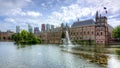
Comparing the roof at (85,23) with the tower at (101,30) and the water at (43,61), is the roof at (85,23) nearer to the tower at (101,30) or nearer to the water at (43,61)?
the tower at (101,30)

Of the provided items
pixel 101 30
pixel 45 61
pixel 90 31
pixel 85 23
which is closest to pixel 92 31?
pixel 90 31

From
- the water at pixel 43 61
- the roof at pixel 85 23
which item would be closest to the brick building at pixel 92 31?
the roof at pixel 85 23

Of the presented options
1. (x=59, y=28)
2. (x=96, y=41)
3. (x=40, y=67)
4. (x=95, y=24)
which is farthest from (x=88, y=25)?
(x=40, y=67)

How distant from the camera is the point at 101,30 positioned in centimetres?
9506

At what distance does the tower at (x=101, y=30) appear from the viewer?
308 feet

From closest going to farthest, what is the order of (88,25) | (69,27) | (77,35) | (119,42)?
(119,42) < (88,25) < (77,35) < (69,27)

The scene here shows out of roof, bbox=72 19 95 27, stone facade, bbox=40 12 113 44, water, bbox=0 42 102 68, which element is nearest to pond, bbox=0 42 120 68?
water, bbox=0 42 102 68

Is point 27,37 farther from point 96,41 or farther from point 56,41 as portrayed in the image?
point 96,41

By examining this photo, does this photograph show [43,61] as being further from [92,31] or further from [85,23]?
[85,23]

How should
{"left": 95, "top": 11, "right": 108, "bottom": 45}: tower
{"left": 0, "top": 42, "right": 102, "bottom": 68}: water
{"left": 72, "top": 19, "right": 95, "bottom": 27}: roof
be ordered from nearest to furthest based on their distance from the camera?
{"left": 0, "top": 42, "right": 102, "bottom": 68}: water → {"left": 95, "top": 11, "right": 108, "bottom": 45}: tower → {"left": 72, "top": 19, "right": 95, "bottom": 27}: roof

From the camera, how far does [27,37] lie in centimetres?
10431

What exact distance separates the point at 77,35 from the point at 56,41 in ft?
78.0

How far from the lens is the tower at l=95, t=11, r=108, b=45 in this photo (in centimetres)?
9388

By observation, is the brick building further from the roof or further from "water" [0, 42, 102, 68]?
"water" [0, 42, 102, 68]
